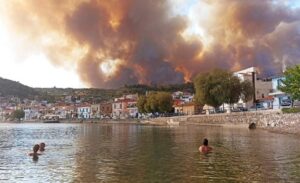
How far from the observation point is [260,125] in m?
80.6

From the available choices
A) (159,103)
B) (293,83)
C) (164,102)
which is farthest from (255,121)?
(159,103)

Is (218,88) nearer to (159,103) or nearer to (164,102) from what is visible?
(164,102)

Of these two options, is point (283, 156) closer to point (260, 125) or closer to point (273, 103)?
point (260, 125)

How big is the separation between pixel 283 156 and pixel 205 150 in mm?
6206

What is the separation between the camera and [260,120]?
268ft

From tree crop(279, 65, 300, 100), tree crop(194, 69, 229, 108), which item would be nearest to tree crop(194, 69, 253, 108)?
tree crop(194, 69, 229, 108)

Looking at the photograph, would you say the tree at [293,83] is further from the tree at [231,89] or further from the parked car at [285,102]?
the tree at [231,89]

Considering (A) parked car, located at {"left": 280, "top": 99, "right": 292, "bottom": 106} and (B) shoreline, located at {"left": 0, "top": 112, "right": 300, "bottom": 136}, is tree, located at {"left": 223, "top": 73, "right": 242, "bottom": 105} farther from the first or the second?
(A) parked car, located at {"left": 280, "top": 99, "right": 292, "bottom": 106}

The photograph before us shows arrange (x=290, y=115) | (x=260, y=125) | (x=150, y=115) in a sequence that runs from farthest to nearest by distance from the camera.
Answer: (x=150, y=115)
(x=260, y=125)
(x=290, y=115)

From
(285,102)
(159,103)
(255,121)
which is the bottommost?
(255,121)

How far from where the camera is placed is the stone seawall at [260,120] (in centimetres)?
6638

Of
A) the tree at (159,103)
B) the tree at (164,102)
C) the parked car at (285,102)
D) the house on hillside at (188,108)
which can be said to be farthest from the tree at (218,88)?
the house on hillside at (188,108)

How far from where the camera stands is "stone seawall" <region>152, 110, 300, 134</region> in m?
66.4

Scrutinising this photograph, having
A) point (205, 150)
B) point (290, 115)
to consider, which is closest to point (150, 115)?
point (290, 115)
